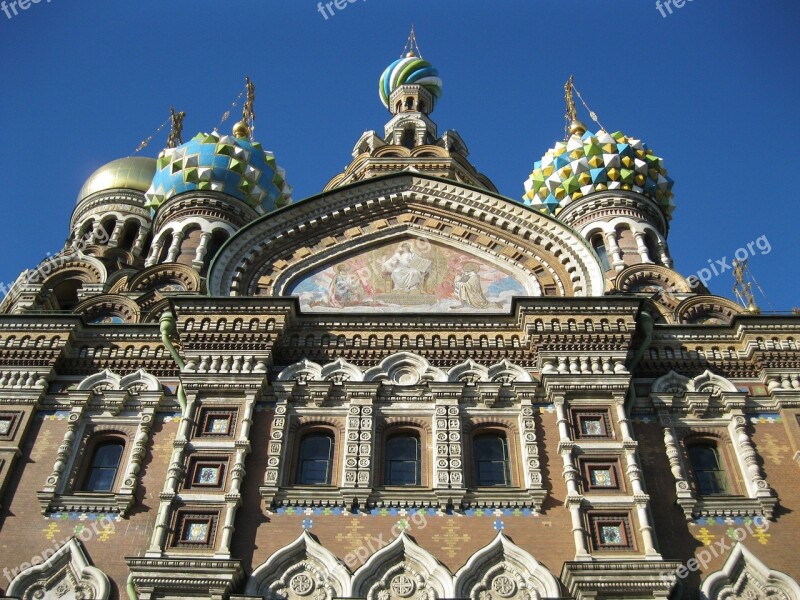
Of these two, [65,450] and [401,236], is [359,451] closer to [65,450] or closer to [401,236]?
[65,450]

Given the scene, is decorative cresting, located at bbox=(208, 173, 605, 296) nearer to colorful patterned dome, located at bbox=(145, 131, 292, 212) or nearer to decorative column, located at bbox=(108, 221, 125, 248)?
colorful patterned dome, located at bbox=(145, 131, 292, 212)

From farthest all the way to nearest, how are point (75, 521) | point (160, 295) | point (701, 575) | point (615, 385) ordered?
point (160, 295) → point (615, 385) → point (75, 521) → point (701, 575)

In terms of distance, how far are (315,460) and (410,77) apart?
40.5 ft

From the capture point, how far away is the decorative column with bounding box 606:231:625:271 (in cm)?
1334

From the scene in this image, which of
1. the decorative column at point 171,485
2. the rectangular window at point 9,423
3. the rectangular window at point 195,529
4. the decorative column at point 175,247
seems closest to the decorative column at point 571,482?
the rectangular window at point 195,529

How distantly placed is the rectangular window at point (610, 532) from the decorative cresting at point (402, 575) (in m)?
1.18

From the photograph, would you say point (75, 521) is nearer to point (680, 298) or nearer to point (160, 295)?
point (160, 295)

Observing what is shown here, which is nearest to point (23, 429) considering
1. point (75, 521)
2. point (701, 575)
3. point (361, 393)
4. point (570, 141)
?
point (75, 521)

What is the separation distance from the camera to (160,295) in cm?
1155

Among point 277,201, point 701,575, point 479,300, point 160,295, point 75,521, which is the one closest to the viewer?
point 701,575

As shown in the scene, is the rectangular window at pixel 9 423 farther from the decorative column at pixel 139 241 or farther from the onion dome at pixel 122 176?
the onion dome at pixel 122 176

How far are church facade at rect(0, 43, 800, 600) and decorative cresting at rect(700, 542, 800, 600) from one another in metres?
0.02

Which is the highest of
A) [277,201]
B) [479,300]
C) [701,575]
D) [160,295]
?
[277,201]

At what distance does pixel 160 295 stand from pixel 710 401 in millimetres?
6309
